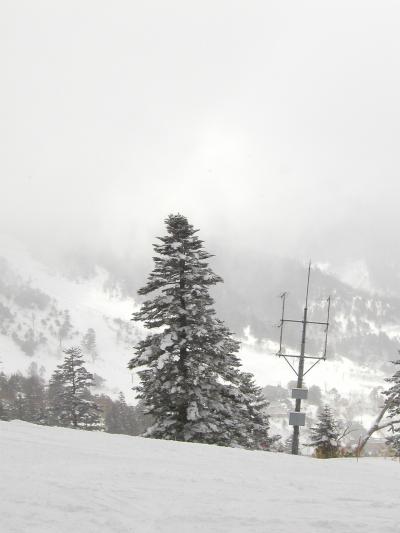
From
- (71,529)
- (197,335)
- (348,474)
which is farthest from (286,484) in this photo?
(197,335)

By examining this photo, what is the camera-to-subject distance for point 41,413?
2117 inches

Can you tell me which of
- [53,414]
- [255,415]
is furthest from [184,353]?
[53,414]

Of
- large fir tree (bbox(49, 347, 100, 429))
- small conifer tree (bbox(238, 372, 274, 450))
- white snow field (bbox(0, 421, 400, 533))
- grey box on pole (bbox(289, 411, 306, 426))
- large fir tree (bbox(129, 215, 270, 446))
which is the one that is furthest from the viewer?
large fir tree (bbox(49, 347, 100, 429))

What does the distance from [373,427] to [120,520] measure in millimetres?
6520

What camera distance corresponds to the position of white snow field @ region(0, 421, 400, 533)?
3.79 metres

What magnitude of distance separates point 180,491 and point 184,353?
1653 centimetres

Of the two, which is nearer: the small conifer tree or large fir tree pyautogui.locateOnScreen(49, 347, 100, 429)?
the small conifer tree

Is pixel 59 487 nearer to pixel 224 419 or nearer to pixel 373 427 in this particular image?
pixel 373 427

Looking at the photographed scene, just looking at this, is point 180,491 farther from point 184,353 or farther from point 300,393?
point 184,353

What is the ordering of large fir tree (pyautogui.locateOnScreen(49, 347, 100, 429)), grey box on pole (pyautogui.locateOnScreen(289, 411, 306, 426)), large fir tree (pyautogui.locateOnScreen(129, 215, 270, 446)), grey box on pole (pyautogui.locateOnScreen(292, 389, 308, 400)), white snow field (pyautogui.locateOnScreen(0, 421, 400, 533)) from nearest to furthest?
white snow field (pyautogui.locateOnScreen(0, 421, 400, 533)), grey box on pole (pyautogui.locateOnScreen(292, 389, 308, 400)), grey box on pole (pyautogui.locateOnScreen(289, 411, 306, 426)), large fir tree (pyautogui.locateOnScreen(129, 215, 270, 446)), large fir tree (pyautogui.locateOnScreen(49, 347, 100, 429))

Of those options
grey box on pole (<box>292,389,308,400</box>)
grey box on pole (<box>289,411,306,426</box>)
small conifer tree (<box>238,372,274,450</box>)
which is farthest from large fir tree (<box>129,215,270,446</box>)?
small conifer tree (<box>238,372,274,450</box>)

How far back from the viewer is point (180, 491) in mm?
4887

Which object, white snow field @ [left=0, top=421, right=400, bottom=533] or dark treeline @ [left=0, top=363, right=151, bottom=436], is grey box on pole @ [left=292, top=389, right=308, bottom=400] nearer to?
white snow field @ [left=0, top=421, right=400, bottom=533]

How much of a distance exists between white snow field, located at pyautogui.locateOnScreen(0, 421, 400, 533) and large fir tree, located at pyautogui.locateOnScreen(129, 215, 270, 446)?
41.7 feet
